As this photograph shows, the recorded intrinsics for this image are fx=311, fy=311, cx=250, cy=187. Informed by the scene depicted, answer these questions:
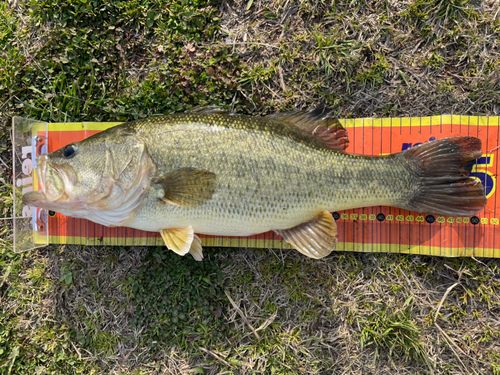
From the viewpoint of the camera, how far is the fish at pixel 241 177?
269cm

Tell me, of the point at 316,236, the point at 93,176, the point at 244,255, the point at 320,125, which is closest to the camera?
the point at 93,176

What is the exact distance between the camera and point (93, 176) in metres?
2.66

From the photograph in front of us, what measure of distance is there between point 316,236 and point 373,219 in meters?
0.74

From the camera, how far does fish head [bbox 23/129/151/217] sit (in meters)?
2.65

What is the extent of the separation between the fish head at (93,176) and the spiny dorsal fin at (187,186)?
208mm

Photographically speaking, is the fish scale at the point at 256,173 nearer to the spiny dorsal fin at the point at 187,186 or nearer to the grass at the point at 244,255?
the spiny dorsal fin at the point at 187,186

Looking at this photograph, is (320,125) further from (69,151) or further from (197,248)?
(69,151)

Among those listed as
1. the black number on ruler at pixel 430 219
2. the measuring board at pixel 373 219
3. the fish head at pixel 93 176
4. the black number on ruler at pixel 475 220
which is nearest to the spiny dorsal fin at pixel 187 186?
the fish head at pixel 93 176

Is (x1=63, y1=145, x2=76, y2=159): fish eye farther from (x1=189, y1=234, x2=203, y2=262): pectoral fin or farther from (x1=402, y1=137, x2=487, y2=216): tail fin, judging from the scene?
(x1=402, y1=137, x2=487, y2=216): tail fin

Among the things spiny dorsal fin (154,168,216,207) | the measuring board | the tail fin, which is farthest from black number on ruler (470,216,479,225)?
spiny dorsal fin (154,168,216,207)

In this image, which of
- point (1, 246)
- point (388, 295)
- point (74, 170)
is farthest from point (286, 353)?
point (1, 246)

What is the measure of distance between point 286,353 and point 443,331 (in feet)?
5.29

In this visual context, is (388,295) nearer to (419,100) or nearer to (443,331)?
(443,331)

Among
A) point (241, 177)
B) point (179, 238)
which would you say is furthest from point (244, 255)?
point (241, 177)
